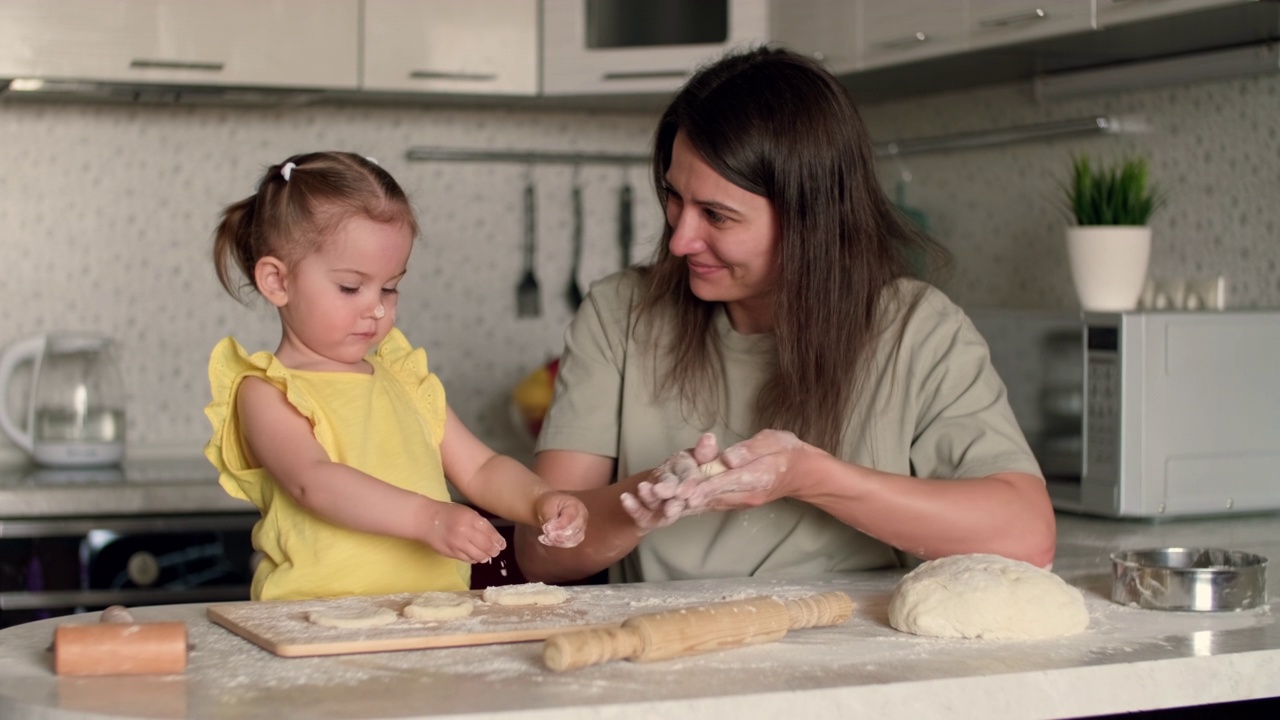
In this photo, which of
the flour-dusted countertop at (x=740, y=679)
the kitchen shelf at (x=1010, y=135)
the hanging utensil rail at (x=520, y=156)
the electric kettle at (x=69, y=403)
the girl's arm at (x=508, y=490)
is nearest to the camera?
the flour-dusted countertop at (x=740, y=679)

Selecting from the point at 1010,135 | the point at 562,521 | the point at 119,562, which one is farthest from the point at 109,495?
the point at 1010,135

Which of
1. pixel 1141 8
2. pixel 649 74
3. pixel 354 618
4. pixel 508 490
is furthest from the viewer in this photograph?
pixel 649 74

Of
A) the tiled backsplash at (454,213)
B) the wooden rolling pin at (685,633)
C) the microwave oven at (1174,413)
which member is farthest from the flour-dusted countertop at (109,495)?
the wooden rolling pin at (685,633)

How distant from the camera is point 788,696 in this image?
0.99 meters

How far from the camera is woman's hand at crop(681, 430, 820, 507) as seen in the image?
130 centimetres

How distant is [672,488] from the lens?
1.27 metres

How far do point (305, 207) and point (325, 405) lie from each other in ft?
0.63

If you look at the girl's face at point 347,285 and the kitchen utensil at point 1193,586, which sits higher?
the girl's face at point 347,285

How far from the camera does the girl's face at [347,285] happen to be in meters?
1.38

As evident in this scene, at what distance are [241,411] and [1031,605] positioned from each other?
0.75m

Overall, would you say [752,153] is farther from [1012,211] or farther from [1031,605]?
[1012,211]

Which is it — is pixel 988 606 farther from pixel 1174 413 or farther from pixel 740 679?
pixel 1174 413

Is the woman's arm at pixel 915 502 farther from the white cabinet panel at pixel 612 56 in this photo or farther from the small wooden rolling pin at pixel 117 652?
the white cabinet panel at pixel 612 56

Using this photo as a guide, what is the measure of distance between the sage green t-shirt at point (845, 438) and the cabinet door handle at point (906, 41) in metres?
0.83
